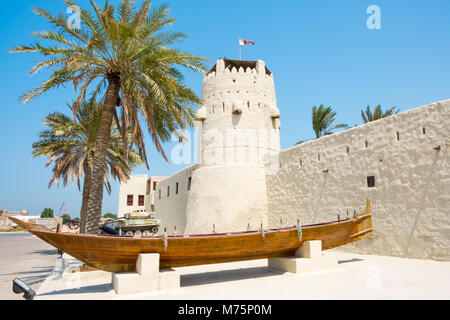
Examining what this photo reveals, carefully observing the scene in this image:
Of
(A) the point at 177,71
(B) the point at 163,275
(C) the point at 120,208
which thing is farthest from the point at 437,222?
(C) the point at 120,208

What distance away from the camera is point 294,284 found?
16.4 feet

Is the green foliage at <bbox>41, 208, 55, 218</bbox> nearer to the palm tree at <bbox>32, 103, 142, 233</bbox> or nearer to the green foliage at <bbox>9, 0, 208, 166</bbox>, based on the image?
the palm tree at <bbox>32, 103, 142, 233</bbox>

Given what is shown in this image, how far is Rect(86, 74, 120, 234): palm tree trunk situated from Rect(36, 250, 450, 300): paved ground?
4.62 ft

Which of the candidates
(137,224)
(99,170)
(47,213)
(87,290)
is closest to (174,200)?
(137,224)

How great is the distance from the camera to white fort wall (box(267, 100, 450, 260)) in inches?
282

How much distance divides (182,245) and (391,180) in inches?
250

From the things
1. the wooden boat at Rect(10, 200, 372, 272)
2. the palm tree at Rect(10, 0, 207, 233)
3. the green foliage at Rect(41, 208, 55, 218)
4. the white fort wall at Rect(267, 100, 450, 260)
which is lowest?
the green foliage at Rect(41, 208, 55, 218)

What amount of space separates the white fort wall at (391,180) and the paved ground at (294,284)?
41.3 inches

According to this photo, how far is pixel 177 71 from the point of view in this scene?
8.42m

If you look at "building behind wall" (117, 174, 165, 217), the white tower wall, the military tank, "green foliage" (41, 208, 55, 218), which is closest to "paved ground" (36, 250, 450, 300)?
the white tower wall

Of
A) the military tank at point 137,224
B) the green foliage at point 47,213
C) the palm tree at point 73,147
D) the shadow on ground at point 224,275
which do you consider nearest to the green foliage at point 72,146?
the palm tree at point 73,147

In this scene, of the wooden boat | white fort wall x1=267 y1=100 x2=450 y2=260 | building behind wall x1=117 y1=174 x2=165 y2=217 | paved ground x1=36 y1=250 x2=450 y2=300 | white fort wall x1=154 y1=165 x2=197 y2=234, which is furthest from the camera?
building behind wall x1=117 y1=174 x2=165 y2=217

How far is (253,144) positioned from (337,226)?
7.49 m
